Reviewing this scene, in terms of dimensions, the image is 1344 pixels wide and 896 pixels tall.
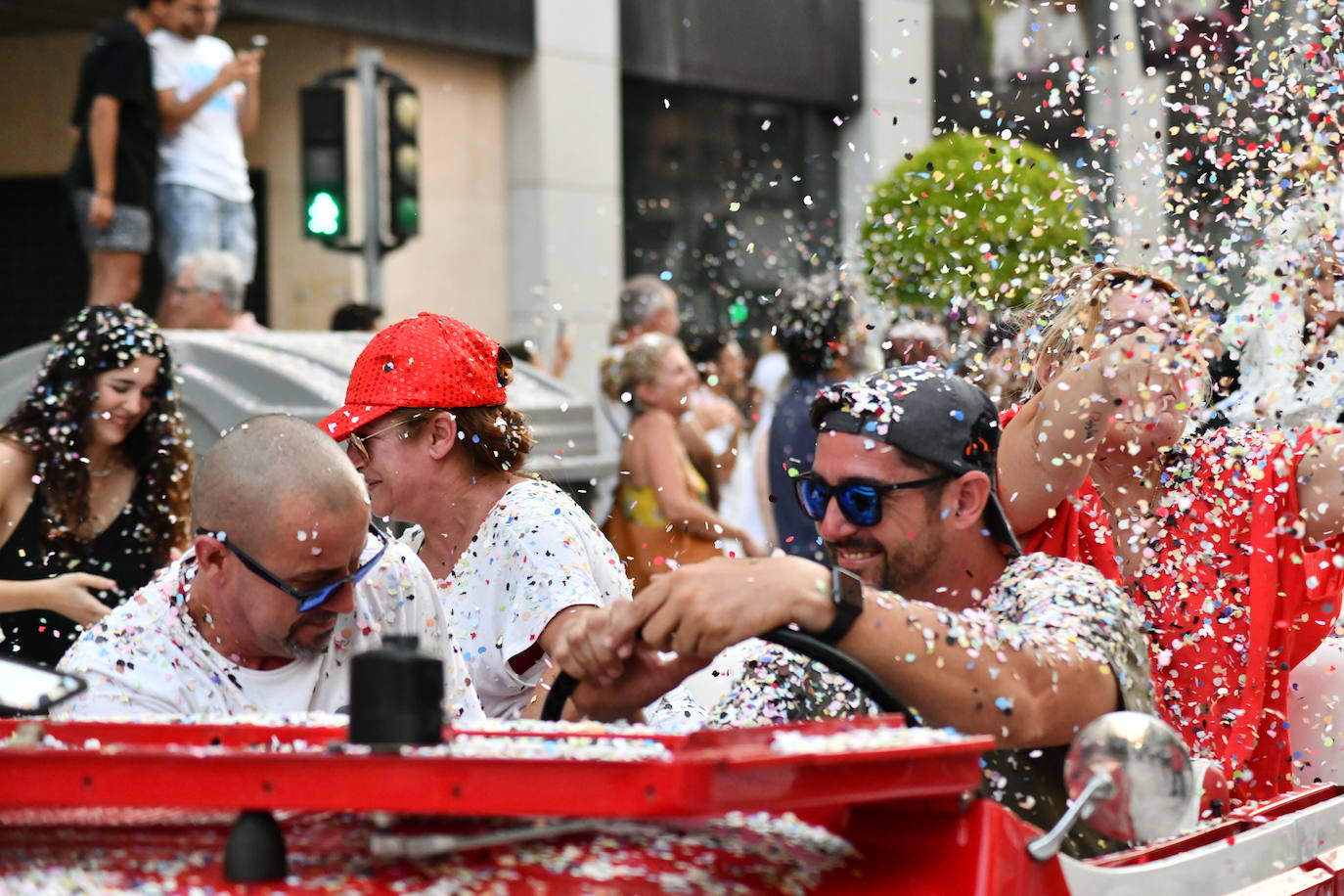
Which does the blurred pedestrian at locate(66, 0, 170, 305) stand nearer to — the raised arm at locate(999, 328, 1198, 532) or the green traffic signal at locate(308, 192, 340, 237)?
the green traffic signal at locate(308, 192, 340, 237)

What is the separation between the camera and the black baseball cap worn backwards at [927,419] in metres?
3.25

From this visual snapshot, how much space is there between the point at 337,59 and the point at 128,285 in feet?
20.1

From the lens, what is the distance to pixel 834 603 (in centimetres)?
266

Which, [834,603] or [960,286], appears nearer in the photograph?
[834,603]

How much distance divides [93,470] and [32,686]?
3360 mm

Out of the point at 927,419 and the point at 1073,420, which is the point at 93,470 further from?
the point at 927,419

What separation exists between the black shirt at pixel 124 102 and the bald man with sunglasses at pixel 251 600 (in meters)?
6.13

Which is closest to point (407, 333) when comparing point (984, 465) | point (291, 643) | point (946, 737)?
point (291, 643)

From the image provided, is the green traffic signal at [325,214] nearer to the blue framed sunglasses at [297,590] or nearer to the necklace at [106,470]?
the necklace at [106,470]

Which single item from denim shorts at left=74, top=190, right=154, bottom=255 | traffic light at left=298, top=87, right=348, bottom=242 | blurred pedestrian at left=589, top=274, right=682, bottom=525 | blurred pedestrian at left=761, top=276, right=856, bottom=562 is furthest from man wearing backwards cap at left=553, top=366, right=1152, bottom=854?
traffic light at left=298, top=87, right=348, bottom=242

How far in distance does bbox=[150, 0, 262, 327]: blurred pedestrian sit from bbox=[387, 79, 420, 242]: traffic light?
4.66ft

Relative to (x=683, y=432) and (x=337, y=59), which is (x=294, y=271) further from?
(x=683, y=432)

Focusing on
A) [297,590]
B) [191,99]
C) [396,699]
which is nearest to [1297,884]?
[396,699]

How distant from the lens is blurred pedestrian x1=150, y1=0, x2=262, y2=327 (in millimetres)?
9586
